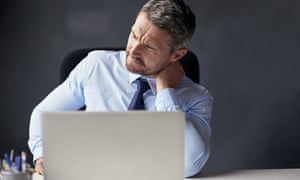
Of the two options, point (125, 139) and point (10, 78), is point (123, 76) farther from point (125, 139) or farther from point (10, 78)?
point (10, 78)

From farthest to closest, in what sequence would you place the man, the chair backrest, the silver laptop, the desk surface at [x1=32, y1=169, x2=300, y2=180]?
the chair backrest < the man < the desk surface at [x1=32, y1=169, x2=300, y2=180] < the silver laptop

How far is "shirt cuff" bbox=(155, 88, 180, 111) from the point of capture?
1.77 m

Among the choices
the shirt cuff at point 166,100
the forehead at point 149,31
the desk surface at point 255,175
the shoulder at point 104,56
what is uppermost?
the forehead at point 149,31

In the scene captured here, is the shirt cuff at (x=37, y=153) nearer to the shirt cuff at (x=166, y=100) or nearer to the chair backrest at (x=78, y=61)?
the chair backrest at (x=78, y=61)

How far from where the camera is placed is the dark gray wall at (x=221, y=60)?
273 cm

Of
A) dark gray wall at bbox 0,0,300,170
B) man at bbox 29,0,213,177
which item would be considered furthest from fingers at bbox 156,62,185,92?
dark gray wall at bbox 0,0,300,170

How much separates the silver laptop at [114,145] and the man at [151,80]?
0.44m

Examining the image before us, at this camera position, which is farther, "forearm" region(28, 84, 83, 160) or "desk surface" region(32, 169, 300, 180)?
"forearm" region(28, 84, 83, 160)

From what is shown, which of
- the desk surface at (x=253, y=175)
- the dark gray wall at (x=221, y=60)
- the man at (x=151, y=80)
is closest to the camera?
the desk surface at (x=253, y=175)

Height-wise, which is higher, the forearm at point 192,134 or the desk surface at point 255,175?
the forearm at point 192,134

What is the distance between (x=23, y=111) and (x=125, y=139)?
160 centimetres

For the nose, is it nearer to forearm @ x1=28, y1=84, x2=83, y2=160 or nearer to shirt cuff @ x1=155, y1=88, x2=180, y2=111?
shirt cuff @ x1=155, y1=88, x2=180, y2=111

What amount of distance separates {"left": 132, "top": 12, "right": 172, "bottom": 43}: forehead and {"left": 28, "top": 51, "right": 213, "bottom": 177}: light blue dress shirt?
151 mm

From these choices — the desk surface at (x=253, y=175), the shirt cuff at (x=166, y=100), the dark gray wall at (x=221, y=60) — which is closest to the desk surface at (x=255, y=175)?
the desk surface at (x=253, y=175)
